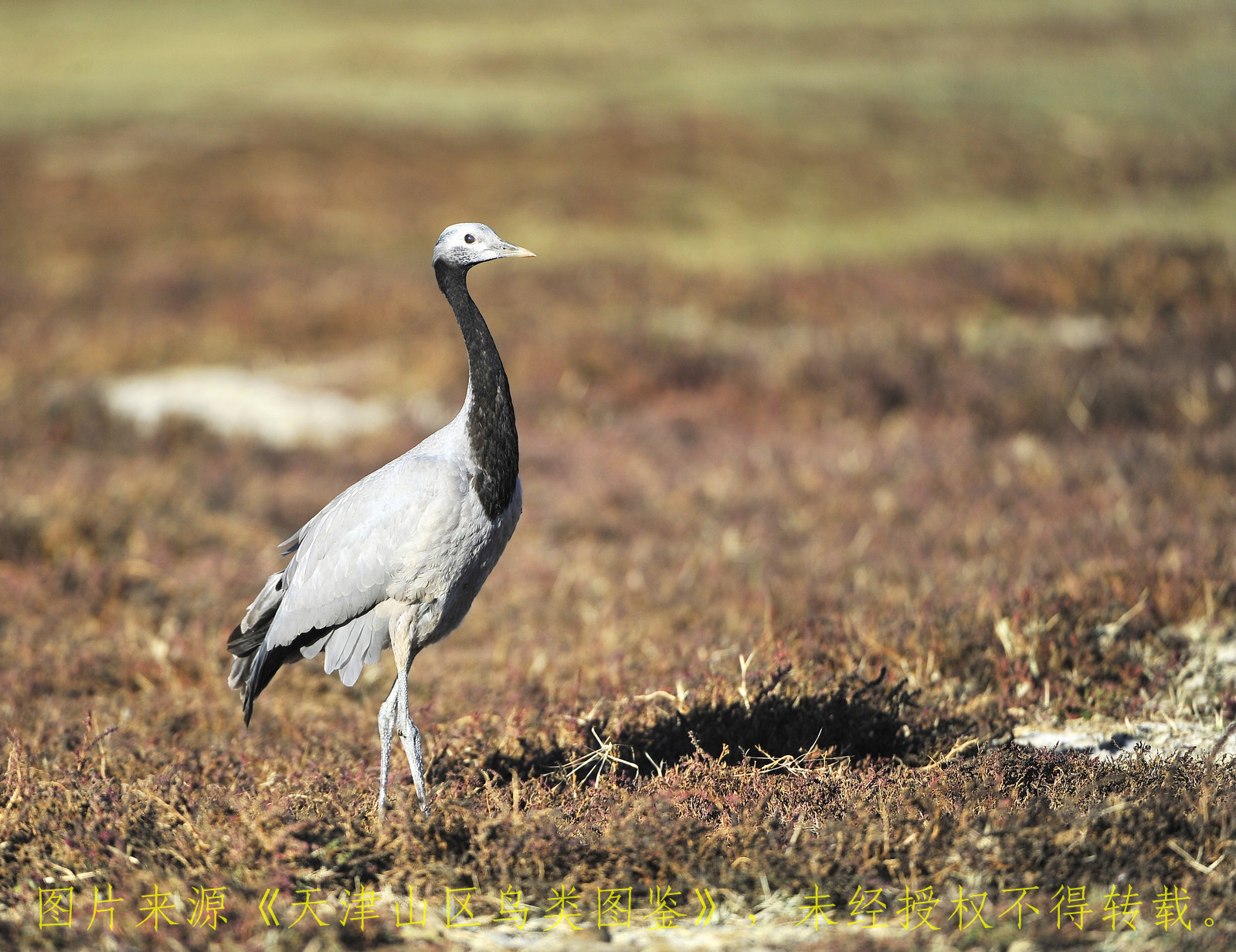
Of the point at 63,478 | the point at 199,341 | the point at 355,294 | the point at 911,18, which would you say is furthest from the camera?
the point at 911,18

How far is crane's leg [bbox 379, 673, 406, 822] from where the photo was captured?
434 cm

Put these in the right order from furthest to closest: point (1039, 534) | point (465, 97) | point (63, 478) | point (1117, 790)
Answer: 1. point (465, 97)
2. point (63, 478)
3. point (1039, 534)
4. point (1117, 790)

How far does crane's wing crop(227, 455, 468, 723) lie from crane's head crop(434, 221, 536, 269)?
0.84 meters

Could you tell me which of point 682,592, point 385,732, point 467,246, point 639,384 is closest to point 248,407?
point 639,384

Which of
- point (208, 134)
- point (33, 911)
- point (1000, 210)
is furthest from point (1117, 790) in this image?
point (208, 134)

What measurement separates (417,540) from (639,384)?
8367 mm

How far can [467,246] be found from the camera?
16.0 feet

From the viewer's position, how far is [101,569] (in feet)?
25.9

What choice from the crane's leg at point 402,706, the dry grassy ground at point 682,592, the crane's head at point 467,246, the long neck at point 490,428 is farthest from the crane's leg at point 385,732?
the crane's head at point 467,246

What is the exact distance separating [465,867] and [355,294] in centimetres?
1316

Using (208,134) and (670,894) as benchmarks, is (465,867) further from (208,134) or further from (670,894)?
(208,134)

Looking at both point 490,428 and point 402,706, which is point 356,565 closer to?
point 402,706

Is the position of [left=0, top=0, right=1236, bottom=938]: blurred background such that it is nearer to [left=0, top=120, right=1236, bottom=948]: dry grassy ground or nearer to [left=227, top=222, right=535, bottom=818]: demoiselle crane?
[left=0, top=120, right=1236, bottom=948]: dry grassy ground

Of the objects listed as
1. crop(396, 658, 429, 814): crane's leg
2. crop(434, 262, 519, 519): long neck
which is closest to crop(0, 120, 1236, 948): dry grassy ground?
crop(396, 658, 429, 814): crane's leg
